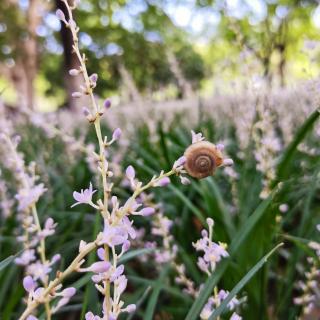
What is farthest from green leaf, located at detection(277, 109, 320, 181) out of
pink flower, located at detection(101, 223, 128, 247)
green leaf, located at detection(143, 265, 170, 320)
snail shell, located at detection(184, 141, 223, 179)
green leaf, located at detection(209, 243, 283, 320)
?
pink flower, located at detection(101, 223, 128, 247)

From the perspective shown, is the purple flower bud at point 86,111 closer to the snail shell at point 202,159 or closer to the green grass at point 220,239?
the snail shell at point 202,159

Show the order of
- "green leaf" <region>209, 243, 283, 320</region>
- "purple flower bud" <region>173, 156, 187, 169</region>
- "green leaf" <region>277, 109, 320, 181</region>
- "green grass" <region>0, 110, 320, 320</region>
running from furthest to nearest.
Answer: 1. "green leaf" <region>277, 109, 320, 181</region>
2. "green grass" <region>0, 110, 320, 320</region>
3. "green leaf" <region>209, 243, 283, 320</region>
4. "purple flower bud" <region>173, 156, 187, 169</region>

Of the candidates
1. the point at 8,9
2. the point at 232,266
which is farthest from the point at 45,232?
the point at 8,9

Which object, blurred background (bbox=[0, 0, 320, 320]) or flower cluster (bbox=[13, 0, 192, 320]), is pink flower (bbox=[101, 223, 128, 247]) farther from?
blurred background (bbox=[0, 0, 320, 320])

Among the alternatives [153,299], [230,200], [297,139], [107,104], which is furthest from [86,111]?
[230,200]

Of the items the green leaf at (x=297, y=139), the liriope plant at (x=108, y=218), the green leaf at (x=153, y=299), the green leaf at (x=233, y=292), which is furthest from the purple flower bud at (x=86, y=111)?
the green leaf at (x=297, y=139)

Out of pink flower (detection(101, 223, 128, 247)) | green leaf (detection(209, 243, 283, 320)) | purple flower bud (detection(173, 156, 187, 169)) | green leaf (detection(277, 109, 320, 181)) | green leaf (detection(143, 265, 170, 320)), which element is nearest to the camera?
pink flower (detection(101, 223, 128, 247))

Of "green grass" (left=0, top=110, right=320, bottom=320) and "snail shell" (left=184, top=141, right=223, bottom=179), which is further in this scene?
"green grass" (left=0, top=110, right=320, bottom=320)

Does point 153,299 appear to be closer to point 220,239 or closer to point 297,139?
point 220,239

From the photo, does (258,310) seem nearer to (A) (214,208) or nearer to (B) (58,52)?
(A) (214,208)
